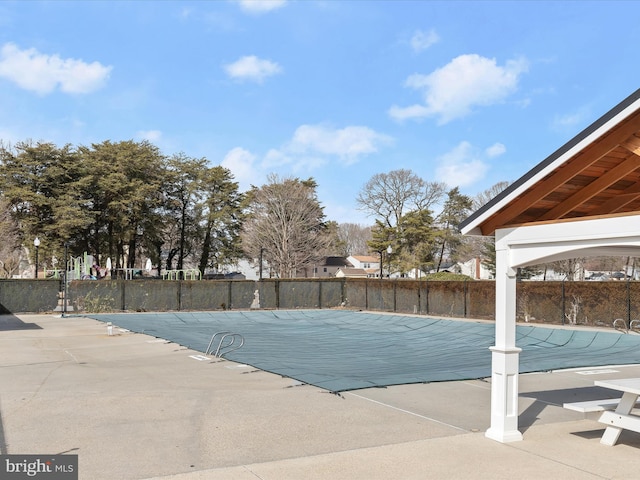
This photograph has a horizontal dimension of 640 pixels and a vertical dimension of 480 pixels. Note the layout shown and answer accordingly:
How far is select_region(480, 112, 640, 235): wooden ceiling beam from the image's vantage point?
6.16 m

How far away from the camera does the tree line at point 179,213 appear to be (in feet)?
163

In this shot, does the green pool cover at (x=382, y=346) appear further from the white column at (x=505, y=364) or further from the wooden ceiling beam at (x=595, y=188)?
the wooden ceiling beam at (x=595, y=188)

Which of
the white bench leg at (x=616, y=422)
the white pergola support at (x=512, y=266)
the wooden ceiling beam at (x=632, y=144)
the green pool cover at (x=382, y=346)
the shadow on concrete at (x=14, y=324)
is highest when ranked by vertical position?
the wooden ceiling beam at (x=632, y=144)

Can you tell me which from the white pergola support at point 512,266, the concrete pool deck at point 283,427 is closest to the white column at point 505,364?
the white pergola support at point 512,266

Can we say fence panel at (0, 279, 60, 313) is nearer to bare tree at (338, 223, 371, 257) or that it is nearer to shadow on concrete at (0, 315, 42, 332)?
shadow on concrete at (0, 315, 42, 332)

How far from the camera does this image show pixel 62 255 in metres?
50.2

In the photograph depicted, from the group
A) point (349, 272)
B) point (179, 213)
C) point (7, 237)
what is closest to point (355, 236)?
point (349, 272)

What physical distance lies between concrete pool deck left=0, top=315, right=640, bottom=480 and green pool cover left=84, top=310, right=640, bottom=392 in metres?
0.75

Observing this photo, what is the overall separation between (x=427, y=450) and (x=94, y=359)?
10.0 metres

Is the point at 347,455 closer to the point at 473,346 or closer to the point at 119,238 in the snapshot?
the point at 473,346

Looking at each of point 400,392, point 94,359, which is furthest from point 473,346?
point 94,359

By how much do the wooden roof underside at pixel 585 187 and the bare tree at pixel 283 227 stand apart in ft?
163

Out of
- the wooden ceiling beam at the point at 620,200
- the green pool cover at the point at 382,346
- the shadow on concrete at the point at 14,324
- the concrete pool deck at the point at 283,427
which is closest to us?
the concrete pool deck at the point at 283,427

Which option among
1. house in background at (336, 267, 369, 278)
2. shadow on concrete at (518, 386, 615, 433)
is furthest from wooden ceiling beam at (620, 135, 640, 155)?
house in background at (336, 267, 369, 278)
